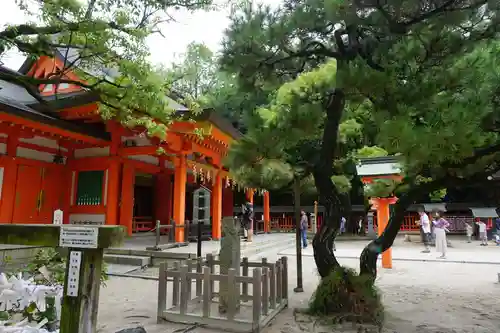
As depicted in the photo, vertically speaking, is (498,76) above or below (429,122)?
above

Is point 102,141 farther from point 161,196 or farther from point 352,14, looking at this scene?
point 352,14

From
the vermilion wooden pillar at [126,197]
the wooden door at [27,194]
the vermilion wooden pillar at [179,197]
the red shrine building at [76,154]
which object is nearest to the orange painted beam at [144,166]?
the red shrine building at [76,154]

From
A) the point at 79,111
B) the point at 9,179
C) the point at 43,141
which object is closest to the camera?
the point at 9,179

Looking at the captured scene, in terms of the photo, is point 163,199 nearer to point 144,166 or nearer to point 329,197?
point 144,166

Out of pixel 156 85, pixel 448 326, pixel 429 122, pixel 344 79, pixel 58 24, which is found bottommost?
pixel 448 326

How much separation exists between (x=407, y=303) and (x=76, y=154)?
1074 centimetres

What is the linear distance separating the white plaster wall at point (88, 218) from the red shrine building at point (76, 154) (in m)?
0.03

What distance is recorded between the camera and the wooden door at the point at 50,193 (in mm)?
10812

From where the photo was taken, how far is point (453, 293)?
272 inches

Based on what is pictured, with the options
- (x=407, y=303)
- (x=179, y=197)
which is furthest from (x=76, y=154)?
(x=407, y=303)

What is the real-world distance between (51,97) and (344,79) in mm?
10136

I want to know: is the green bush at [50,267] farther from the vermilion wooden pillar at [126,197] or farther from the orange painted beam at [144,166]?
the orange painted beam at [144,166]

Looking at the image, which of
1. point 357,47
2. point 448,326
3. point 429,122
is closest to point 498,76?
point 429,122

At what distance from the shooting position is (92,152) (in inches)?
459
